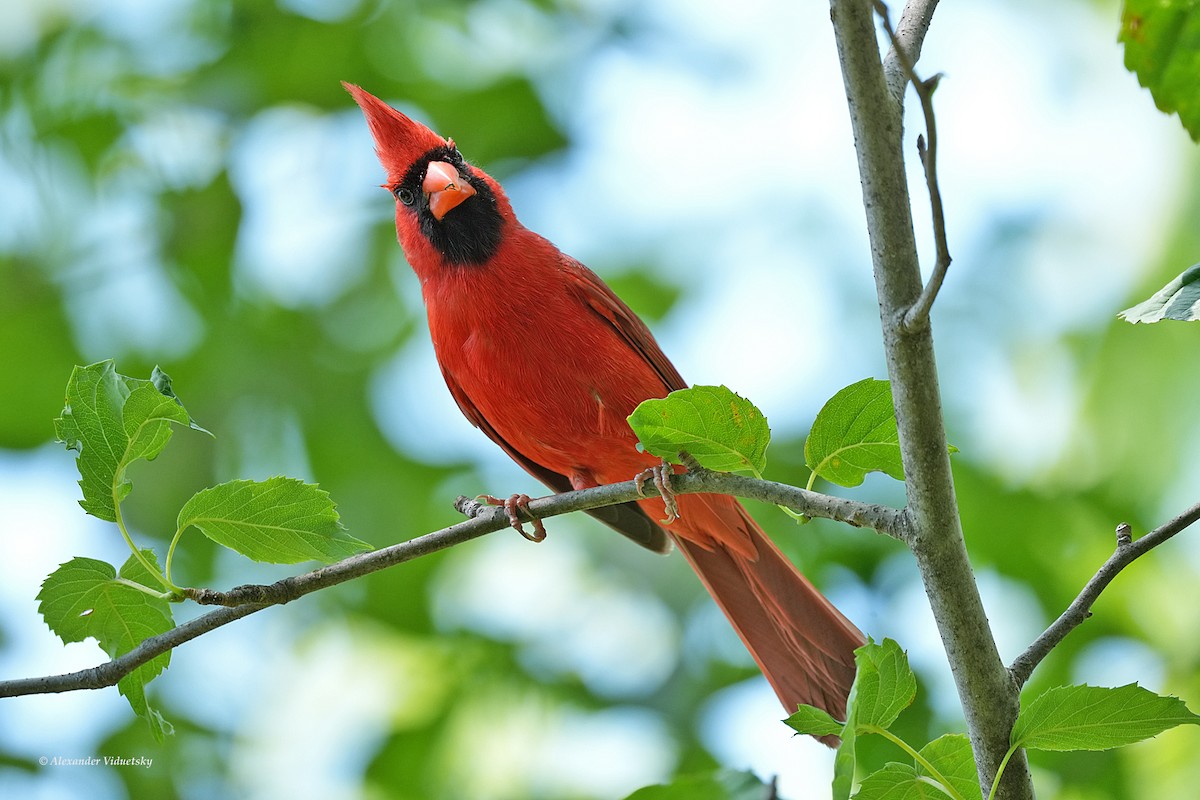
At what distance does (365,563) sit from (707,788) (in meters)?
0.68

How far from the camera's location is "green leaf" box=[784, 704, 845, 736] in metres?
1.45

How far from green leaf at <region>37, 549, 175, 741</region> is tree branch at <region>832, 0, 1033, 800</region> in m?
1.12

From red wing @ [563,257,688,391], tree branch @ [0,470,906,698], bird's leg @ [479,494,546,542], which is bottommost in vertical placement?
tree branch @ [0,470,906,698]

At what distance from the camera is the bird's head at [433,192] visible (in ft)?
10.8

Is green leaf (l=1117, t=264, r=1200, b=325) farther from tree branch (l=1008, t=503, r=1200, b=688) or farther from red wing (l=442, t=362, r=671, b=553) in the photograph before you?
red wing (l=442, t=362, r=671, b=553)

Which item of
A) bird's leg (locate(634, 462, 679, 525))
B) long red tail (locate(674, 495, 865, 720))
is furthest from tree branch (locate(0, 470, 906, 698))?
long red tail (locate(674, 495, 865, 720))

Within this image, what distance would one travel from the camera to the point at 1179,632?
3.83 meters

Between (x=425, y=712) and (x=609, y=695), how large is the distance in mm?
709

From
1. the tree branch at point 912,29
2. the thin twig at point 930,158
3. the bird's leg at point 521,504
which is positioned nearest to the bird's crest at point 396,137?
the bird's leg at point 521,504

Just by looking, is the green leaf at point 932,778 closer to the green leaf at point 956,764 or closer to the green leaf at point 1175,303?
the green leaf at point 956,764

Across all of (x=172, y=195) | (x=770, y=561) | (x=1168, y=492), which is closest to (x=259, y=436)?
(x=172, y=195)

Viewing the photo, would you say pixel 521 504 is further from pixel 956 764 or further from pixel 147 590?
pixel 956 764

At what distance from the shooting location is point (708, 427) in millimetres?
1600

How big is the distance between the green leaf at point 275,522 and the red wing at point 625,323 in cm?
151
